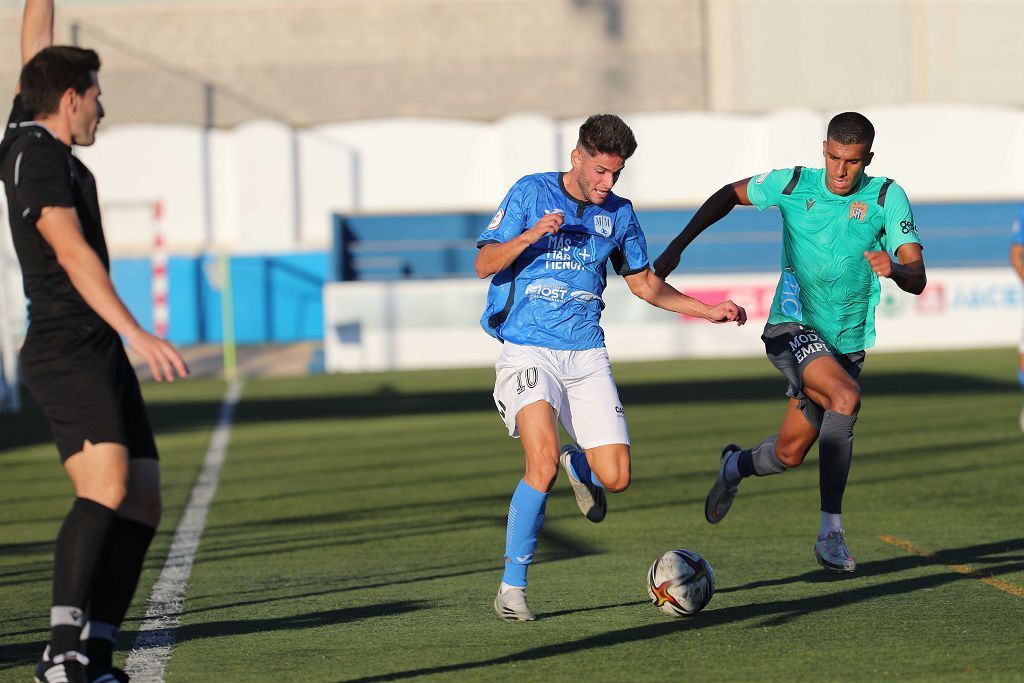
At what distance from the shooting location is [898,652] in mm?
5500

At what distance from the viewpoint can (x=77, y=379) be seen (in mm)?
4578

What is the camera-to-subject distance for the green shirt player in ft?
23.9

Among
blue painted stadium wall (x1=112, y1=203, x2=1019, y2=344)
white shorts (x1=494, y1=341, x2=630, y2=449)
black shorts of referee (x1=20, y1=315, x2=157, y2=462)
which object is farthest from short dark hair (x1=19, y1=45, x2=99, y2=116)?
blue painted stadium wall (x1=112, y1=203, x2=1019, y2=344)

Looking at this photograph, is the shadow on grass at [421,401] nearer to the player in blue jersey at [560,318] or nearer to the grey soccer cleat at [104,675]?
the player in blue jersey at [560,318]

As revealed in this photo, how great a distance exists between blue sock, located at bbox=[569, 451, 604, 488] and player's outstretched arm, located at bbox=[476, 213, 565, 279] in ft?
3.55

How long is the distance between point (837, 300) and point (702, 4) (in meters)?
37.9

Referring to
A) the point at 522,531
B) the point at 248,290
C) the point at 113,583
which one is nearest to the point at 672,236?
the point at 248,290

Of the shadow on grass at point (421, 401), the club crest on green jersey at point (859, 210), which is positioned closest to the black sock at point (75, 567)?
the club crest on green jersey at point (859, 210)

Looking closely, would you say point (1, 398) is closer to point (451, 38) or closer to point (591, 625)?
point (591, 625)

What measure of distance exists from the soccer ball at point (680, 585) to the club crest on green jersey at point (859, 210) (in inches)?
78.9

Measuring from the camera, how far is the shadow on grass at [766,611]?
5465 millimetres

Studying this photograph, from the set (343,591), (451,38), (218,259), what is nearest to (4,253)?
(343,591)

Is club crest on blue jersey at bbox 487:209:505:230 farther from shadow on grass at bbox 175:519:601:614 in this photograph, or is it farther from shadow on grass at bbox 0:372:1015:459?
shadow on grass at bbox 0:372:1015:459

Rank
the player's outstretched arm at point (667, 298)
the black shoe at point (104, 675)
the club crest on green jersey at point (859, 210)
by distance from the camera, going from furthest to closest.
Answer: the club crest on green jersey at point (859, 210)
the player's outstretched arm at point (667, 298)
the black shoe at point (104, 675)
